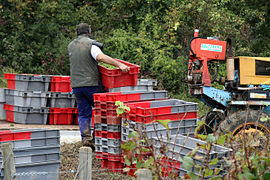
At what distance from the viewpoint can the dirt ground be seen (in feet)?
20.7

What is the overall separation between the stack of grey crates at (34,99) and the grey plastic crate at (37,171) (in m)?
4.74

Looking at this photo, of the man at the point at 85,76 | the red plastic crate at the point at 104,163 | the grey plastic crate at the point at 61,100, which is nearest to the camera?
the red plastic crate at the point at 104,163

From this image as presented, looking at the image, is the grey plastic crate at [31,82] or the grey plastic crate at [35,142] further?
the grey plastic crate at [31,82]

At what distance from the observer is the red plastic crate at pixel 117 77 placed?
25.2 feet

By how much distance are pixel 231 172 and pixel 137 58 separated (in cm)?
1110

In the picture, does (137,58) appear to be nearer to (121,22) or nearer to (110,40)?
(110,40)

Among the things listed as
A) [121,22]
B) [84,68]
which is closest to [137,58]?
[121,22]

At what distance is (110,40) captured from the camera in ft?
48.1

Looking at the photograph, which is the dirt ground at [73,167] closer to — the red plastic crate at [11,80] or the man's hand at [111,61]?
the man's hand at [111,61]

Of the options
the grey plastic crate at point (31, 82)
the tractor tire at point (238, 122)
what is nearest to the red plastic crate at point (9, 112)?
the grey plastic crate at point (31, 82)

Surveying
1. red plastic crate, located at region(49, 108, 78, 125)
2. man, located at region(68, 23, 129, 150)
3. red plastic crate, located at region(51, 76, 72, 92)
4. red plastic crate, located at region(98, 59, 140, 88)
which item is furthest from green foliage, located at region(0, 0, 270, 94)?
man, located at region(68, 23, 129, 150)

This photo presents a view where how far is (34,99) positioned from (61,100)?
0.67 meters

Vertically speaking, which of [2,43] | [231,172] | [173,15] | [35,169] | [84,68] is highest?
[173,15]

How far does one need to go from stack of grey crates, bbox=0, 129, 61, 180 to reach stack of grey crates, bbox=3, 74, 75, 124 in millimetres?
4672
